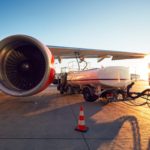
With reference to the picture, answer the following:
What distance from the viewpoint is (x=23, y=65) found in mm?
6980

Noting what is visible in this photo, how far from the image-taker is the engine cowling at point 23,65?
238 inches

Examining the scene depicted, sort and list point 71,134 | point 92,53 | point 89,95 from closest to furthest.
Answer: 1. point 71,134
2. point 89,95
3. point 92,53

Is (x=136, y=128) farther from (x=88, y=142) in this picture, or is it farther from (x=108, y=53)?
(x=108, y=53)

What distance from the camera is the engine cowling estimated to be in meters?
6.04

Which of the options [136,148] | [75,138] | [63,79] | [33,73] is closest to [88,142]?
[75,138]

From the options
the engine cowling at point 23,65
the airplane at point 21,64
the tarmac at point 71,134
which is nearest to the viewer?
the tarmac at point 71,134

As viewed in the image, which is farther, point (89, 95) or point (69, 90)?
point (69, 90)

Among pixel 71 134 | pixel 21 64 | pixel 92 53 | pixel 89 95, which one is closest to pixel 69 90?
pixel 92 53

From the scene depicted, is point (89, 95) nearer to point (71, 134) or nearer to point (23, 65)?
point (23, 65)

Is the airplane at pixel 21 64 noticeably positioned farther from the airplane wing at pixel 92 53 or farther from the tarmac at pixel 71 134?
the airplane wing at pixel 92 53

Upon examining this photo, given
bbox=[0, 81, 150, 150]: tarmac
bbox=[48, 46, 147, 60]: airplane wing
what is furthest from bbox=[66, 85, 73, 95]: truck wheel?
bbox=[0, 81, 150, 150]: tarmac

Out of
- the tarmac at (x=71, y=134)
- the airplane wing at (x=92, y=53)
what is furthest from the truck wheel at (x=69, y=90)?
the tarmac at (x=71, y=134)

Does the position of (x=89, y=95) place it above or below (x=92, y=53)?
below

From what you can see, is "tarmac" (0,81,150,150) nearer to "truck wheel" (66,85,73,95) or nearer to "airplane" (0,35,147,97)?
"airplane" (0,35,147,97)
